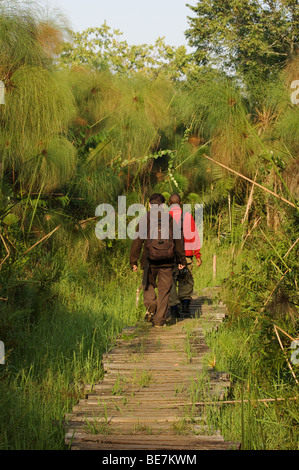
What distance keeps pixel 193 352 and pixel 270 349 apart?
0.75 m

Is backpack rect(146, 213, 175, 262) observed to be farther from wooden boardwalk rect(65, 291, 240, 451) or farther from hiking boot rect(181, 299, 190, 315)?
hiking boot rect(181, 299, 190, 315)

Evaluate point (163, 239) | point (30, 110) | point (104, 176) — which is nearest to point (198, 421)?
point (163, 239)

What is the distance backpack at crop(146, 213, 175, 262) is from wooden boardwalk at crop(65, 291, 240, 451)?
2.25ft

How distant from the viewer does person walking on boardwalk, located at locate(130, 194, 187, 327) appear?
5715mm

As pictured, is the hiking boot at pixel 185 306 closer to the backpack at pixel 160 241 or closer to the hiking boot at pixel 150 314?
the hiking boot at pixel 150 314

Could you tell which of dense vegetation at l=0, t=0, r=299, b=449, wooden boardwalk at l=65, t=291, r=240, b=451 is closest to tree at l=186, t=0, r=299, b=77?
dense vegetation at l=0, t=0, r=299, b=449

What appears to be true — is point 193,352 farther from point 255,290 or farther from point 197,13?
point 197,13

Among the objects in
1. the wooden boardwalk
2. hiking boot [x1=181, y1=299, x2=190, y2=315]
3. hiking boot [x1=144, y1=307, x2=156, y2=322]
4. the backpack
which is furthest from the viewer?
hiking boot [x1=181, y1=299, x2=190, y2=315]

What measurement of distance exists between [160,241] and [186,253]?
0.69m

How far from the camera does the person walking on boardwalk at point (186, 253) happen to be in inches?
239

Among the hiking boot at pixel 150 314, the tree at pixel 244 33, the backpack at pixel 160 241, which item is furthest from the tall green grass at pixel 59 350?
the tree at pixel 244 33

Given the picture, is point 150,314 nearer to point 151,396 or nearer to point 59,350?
point 59,350

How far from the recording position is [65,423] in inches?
146

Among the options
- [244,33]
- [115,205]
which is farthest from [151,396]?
[244,33]
